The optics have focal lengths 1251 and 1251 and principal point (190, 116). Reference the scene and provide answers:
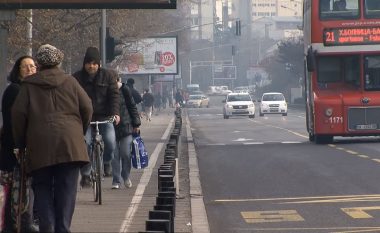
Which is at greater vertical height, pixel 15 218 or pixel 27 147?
pixel 27 147

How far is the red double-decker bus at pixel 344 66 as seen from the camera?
31.0 m

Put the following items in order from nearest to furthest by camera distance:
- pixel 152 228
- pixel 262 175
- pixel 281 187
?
pixel 152 228 < pixel 281 187 < pixel 262 175

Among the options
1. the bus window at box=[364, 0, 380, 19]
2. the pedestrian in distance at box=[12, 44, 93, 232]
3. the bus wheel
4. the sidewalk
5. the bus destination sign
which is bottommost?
the bus wheel

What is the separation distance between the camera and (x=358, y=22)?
102 feet

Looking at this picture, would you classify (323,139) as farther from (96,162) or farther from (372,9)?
(96,162)

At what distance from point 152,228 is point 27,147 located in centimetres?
157

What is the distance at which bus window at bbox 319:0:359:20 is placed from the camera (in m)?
30.9

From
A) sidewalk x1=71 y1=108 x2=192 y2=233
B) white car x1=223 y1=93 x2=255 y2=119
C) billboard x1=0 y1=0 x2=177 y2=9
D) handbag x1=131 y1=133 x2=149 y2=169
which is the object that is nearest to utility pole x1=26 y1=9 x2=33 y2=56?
billboard x1=0 y1=0 x2=177 y2=9

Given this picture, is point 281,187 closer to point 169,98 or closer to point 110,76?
point 110,76

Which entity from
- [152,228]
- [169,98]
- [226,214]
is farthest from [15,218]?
[169,98]

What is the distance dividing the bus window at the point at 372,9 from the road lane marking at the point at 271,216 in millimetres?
16403

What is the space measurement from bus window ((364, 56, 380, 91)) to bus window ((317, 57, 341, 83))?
713 millimetres

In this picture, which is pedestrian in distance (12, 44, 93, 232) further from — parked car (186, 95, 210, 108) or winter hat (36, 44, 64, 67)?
parked car (186, 95, 210, 108)

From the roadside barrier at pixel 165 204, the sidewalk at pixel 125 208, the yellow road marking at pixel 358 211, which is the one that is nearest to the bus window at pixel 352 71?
the sidewalk at pixel 125 208
